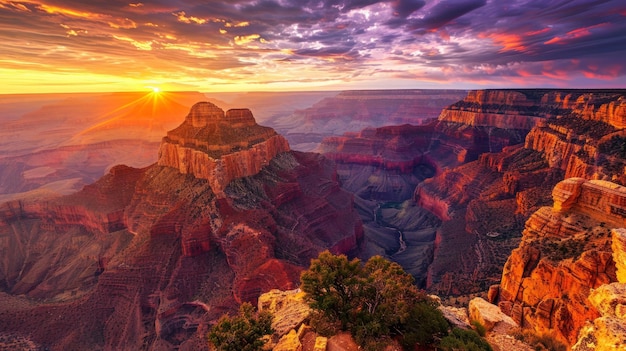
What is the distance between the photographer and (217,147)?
Answer: 54.0 m

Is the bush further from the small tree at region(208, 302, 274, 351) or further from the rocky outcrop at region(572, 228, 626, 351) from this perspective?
the rocky outcrop at region(572, 228, 626, 351)

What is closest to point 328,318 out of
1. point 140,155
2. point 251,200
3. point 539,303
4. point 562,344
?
point 562,344

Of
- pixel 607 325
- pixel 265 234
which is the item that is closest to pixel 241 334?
pixel 607 325

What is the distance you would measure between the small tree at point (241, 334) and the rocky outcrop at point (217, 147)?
32593mm

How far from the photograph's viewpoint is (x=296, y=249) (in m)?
44.9

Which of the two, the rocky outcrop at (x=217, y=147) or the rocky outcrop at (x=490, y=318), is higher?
the rocky outcrop at (x=217, y=147)

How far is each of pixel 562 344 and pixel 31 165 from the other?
184262 mm

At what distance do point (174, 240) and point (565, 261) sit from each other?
4463cm

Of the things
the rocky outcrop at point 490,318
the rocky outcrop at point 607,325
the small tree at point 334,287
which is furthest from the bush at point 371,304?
the rocky outcrop at point 607,325

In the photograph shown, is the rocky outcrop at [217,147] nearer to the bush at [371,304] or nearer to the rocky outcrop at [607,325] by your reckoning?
the bush at [371,304]

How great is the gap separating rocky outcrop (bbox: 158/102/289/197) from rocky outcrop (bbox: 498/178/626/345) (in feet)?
129

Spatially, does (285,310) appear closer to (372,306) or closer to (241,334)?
(241,334)

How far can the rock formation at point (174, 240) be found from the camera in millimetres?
37188

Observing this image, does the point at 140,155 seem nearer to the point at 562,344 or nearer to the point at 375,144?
the point at 375,144
